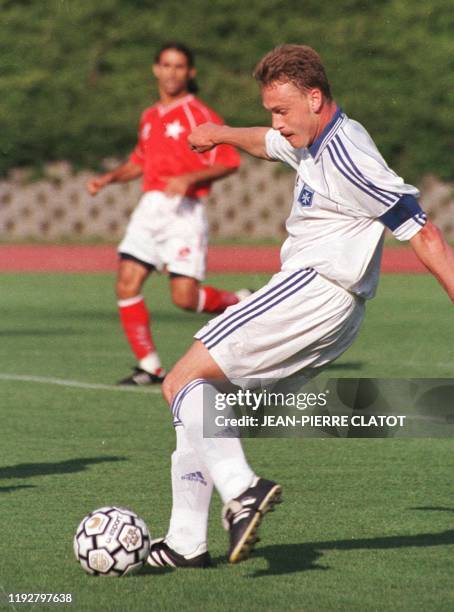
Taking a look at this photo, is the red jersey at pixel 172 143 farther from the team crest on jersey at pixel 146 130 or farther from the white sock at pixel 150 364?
the white sock at pixel 150 364

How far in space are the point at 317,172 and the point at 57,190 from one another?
85.1 feet

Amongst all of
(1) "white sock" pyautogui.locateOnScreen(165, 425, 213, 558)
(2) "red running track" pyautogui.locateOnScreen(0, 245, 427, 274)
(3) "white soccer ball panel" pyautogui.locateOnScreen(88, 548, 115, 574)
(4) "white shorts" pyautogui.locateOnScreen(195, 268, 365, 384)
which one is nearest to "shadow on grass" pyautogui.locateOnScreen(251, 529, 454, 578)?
(1) "white sock" pyautogui.locateOnScreen(165, 425, 213, 558)

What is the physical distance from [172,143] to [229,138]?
5.33m

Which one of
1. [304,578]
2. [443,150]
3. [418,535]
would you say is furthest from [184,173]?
[443,150]

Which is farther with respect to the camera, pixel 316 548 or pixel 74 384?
pixel 74 384

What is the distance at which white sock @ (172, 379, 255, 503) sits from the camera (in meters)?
5.33

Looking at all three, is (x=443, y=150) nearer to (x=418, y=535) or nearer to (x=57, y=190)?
(x=57, y=190)

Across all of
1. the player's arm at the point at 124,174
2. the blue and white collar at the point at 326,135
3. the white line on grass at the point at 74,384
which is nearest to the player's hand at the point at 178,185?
the player's arm at the point at 124,174

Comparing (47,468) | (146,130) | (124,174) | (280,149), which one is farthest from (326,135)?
(124,174)

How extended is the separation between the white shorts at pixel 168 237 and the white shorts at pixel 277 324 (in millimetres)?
5679

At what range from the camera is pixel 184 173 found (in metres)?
11.6

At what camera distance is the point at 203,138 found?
20.6 ft

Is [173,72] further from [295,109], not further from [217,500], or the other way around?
[295,109]

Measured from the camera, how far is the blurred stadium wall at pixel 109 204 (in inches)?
1208
